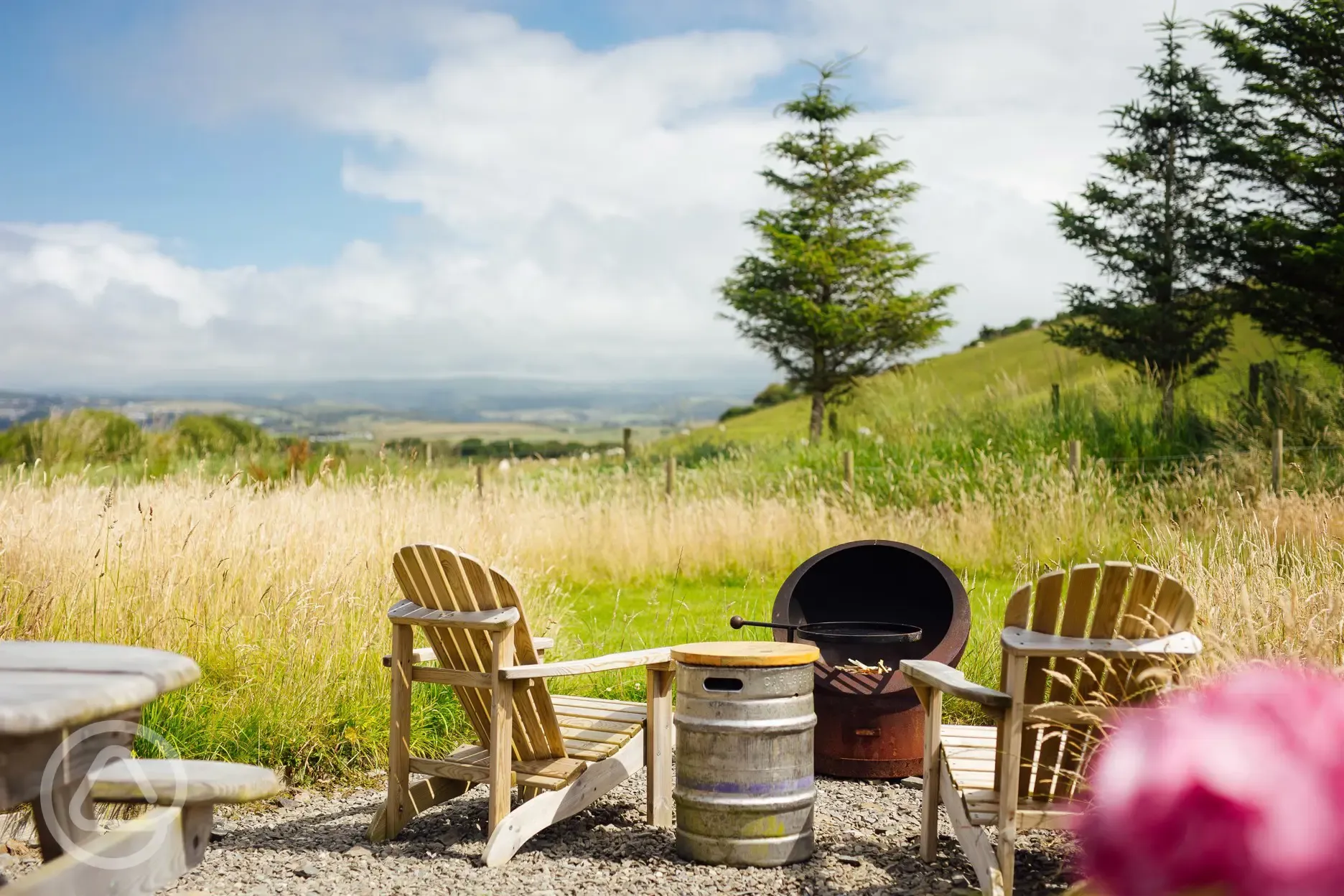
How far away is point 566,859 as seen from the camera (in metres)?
4.14

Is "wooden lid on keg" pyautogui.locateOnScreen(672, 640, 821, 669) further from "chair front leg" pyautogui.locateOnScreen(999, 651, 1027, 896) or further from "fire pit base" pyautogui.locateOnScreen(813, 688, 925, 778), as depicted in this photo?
"fire pit base" pyautogui.locateOnScreen(813, 688, 925, 778)

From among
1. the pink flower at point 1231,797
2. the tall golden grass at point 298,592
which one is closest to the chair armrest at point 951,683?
the tall golden grass at point 298,592

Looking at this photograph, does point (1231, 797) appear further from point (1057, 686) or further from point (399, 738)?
point (399, 738)

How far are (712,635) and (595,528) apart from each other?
3989 millimetres

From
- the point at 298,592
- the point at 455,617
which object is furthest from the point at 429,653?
the point at 298,592

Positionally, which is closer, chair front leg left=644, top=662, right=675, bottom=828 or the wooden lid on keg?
the wooden lid on keg

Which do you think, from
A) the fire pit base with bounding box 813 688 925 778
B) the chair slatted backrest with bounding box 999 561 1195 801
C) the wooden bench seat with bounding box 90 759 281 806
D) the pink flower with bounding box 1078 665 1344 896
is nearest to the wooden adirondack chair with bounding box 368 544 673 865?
the fire pit base with bounding box 813 688 925 778

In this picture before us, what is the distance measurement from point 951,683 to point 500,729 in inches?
60.4

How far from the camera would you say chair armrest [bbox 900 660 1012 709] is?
3.47 meters

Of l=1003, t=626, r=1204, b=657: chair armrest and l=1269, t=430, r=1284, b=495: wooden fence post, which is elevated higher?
l=1269, t=430, r=1284, b=495: wooden fence post

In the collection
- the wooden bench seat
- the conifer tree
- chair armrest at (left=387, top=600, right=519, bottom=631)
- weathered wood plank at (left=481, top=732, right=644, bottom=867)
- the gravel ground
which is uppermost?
the conifer tree

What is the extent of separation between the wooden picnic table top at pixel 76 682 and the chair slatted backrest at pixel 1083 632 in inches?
93.1

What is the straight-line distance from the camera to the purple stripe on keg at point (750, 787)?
395cm

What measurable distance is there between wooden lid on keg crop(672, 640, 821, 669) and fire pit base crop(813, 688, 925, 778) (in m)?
0.88
